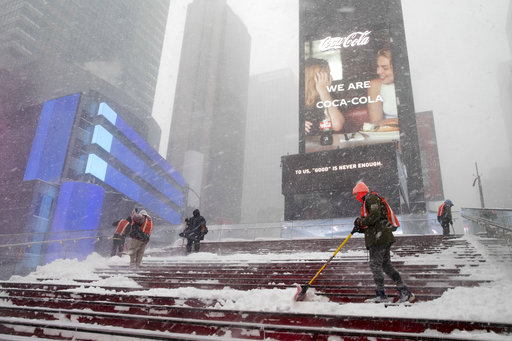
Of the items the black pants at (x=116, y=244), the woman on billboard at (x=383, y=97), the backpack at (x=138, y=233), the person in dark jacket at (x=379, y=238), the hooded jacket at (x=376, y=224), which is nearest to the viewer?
the person in dark jacket at (x=379, y=238)

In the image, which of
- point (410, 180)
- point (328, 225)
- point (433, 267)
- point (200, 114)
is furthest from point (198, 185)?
point (433, 267)

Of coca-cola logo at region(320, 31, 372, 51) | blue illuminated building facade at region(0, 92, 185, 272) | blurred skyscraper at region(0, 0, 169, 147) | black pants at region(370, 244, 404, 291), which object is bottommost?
black pants at region(370, 244, 404, 291)

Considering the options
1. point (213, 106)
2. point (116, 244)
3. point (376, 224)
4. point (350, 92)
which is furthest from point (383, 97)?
point (213, 106)

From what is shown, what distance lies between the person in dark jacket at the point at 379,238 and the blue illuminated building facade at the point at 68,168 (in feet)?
91.2

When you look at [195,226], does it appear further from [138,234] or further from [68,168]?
[68,168]

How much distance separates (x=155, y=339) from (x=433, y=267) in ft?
18.5

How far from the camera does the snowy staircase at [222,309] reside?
354 centimetres

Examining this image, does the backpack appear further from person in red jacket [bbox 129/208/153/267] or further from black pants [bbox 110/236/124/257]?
black pants [bbox 110/236/124/257]

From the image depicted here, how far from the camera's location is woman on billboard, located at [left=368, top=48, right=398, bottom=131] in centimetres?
2538

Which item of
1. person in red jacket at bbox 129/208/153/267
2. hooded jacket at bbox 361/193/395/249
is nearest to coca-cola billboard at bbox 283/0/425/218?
person in red jacket at bbox 129/208/153/267

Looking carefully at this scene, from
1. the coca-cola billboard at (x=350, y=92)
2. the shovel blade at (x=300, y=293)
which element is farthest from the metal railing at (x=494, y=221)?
the coca-cola billboard at (x=350, y=92)

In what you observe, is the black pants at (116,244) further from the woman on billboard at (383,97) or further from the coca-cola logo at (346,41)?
the coca-cola logo at (346,41)

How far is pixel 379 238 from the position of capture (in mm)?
4727

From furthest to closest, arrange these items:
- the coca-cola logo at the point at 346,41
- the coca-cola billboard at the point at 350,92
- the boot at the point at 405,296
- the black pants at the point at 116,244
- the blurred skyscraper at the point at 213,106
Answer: the blurred skyscraper at the point at 213,106, the coca-cola logo at the point at 346,41, the coca-cola billboard at the point at 350,92, the black pants at the point at 116,244, the boot at the point at 405,296
